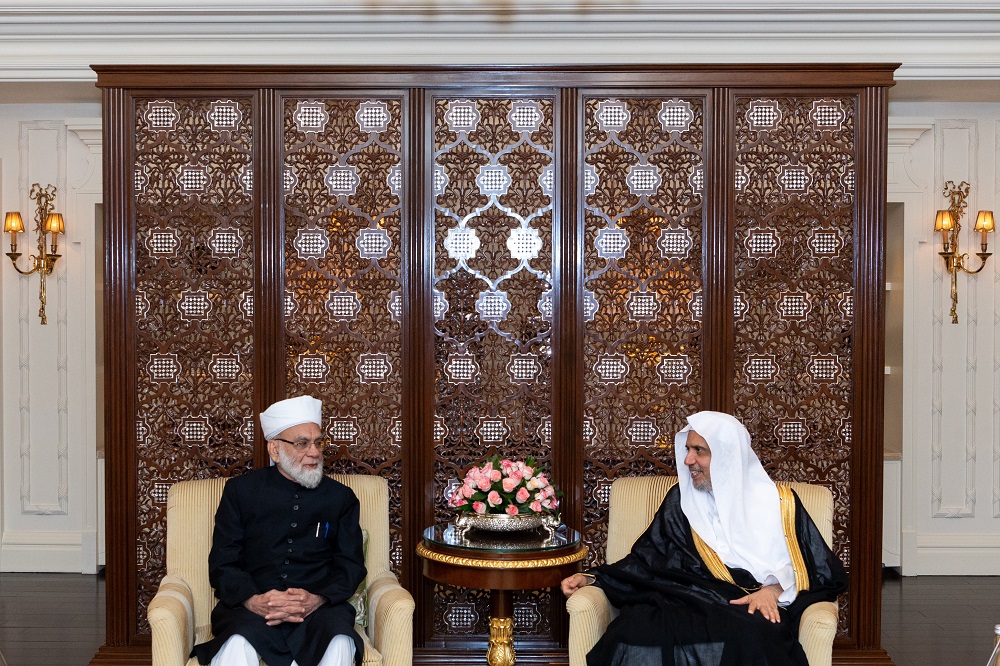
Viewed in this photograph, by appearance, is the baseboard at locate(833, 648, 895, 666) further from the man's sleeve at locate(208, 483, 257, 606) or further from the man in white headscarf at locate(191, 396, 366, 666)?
the man's sleeve at locate(208, 483, 257, 606)

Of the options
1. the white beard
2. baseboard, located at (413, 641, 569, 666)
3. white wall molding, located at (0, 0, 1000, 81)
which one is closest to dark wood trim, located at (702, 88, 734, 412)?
white wall molding, located at (0, 0, 1000, 81)

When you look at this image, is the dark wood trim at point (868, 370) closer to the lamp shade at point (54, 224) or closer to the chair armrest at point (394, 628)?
the chair armrest at point (394, 628)

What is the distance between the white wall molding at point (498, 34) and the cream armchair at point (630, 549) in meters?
2.27

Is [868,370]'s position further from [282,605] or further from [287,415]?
[282,605]

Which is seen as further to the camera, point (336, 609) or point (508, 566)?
point (508, 566)

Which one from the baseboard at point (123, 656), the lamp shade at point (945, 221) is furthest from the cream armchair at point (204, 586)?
the lamp shade at point (945, 221)

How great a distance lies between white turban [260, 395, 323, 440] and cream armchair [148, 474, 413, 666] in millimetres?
415

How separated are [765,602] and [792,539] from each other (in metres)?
0.31

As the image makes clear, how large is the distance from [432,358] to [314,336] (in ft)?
1.96

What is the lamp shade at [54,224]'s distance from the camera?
6320 millimetres

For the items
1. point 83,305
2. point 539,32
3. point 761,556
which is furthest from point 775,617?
point 83,305

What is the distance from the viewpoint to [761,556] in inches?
145

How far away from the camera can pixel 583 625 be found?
3.57 metres

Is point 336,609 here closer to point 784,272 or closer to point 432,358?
point 432,358
